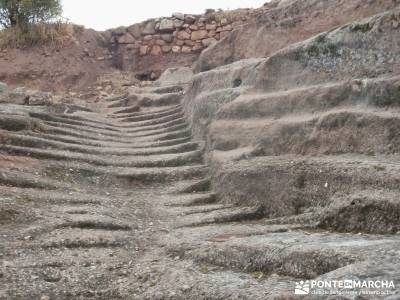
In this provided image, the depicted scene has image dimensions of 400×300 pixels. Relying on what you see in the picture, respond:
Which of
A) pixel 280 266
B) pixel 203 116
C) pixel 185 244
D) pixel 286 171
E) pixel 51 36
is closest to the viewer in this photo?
pixel 280 266

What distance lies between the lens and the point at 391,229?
3.54 metres

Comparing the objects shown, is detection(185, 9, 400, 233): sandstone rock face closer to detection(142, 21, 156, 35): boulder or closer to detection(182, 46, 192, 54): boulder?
detection(182, 46, 192, 54): boulder

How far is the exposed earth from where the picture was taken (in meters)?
3.46

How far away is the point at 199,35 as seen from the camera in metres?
14.2

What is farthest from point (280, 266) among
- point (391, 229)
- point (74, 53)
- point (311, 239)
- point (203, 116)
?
point (74, 53)

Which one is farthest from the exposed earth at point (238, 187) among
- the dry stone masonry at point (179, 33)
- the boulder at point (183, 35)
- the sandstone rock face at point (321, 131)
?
the boulder at point (183, 35)

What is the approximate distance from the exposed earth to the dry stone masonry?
18.5 feet

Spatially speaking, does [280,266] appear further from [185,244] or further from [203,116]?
[203,116]

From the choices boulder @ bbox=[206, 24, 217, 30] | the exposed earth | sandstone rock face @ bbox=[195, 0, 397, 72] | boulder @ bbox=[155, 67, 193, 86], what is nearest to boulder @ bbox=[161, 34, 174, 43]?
boulder @ bbox=[206, 24, 217, 30]

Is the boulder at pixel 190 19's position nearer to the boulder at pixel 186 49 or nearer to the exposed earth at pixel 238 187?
the boulder at pixel 186 49

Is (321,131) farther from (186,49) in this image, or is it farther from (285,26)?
(186,49)

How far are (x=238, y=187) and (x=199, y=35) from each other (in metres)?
9.51

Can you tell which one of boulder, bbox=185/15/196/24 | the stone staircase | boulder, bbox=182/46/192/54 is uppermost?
boulder, bbox=185/15/196/24

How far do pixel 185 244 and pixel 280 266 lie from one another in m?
Result: 0.95
